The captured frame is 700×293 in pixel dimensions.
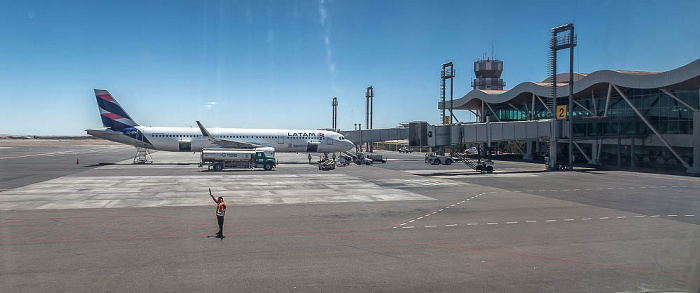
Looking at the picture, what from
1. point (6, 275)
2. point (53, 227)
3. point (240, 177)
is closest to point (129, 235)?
point (53, 227)

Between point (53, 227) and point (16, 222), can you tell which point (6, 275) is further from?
point (16, 222)

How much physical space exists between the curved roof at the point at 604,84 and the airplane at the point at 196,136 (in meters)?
30.1

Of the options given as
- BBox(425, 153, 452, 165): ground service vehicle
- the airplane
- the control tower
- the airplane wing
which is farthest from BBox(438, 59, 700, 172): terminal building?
the control tower

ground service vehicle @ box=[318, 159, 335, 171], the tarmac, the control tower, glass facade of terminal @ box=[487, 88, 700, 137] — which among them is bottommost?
the tarmac

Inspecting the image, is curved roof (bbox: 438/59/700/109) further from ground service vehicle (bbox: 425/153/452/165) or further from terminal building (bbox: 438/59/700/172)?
ground service vehicle (bbox: 425/153/452/165)

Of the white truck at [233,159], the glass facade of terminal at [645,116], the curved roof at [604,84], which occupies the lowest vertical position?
the white truck at [233,159]

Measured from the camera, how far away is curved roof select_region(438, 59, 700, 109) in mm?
45281

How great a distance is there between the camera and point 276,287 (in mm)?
10469

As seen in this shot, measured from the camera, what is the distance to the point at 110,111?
5544cm

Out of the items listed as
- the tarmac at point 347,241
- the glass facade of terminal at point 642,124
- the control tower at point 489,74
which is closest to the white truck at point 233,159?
the tarmac at point 347,241

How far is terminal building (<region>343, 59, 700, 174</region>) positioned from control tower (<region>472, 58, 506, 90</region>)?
105 m

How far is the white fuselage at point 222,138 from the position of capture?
5554 cm

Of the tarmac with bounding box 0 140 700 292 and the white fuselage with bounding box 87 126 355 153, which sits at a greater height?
the white fuselage with bounding box 87 126 355 153

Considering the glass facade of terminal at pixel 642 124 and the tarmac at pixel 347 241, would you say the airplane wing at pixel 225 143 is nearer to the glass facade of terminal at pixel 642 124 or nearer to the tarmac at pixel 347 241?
the tarmac at pixel 347 241
